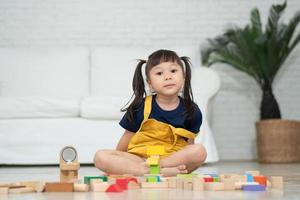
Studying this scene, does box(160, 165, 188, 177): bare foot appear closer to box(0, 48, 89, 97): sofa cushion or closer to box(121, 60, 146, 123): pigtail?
box(121, 60, 146, 123): pigtail

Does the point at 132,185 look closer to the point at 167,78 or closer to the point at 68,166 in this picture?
the point at 68,166

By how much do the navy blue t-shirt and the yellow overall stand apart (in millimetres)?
23

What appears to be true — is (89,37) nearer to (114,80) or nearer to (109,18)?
(109,18)

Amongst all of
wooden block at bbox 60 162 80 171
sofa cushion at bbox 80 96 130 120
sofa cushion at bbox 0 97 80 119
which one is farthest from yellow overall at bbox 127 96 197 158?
sofa cushion at bbox 0 97 80 119

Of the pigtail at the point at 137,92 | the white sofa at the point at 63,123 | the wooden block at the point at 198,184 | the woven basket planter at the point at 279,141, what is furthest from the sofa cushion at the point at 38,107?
the wooden block at the point at 198,184

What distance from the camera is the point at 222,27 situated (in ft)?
18.9

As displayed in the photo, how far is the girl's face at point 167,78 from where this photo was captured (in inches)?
105

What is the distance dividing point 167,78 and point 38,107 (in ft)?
7.10

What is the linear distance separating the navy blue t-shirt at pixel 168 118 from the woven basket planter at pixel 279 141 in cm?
248

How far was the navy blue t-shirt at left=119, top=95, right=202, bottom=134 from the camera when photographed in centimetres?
271

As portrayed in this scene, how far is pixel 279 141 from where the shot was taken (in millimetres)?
5117

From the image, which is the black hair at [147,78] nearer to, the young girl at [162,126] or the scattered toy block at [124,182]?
the young girl at [162,126]

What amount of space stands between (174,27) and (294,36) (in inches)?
42.6

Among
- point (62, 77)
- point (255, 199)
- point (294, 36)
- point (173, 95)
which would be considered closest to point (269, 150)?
point (294, 36)
